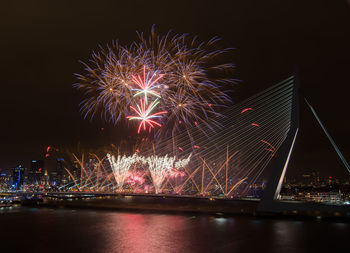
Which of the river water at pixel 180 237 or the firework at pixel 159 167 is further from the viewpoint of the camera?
the firework at pixel 159 167

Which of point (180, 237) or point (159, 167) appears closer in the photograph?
point (180, 237)

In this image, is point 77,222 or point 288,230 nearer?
point 288,230

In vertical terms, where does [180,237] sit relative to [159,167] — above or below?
below

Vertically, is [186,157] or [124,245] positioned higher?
[186,157]

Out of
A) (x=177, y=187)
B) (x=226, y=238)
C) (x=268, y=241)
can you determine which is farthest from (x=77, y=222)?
(x=177, y=187)

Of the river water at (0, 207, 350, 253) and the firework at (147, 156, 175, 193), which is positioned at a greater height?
the firework at (147, 156, 175, 193)

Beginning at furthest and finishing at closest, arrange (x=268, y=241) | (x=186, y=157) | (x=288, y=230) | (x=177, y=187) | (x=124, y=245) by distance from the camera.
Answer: (x=177, y=187)
(x=186, y=157)
(x=288, y=230)
(x=268, y=241)
(x=124, y=245)

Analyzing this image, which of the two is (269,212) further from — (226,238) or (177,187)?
(177,187)

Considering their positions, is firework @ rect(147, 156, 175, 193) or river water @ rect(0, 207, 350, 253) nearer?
river water @ rect(0, 207, 350, 253)
